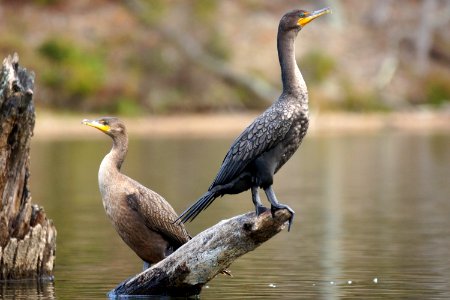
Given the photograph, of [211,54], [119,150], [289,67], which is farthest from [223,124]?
[289,67]

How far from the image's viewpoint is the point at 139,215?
1252 centimetres

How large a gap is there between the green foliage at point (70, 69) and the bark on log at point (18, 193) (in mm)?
37429

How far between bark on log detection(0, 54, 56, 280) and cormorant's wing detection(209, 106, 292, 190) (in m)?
2.87

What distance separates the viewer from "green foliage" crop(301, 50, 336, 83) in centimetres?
5412

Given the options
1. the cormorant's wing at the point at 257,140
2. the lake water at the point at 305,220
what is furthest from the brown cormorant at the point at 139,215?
the cormorant's wing at the point at 257,140

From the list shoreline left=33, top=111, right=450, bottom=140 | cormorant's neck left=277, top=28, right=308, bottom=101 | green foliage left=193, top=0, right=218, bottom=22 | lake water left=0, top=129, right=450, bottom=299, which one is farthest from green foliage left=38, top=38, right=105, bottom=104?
cormorant's neck left=277, top=28, right=308, bottom=101

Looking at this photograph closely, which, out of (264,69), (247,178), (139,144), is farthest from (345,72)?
(247,178)

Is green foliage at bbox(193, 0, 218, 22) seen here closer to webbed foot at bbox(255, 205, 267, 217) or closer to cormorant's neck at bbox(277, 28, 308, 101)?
cormorant's neck at bbox(277, 28, 308, 101)

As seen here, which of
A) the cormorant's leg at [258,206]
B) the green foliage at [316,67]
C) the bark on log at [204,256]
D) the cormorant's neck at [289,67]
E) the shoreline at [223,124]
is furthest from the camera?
the green foliage at [316,67]

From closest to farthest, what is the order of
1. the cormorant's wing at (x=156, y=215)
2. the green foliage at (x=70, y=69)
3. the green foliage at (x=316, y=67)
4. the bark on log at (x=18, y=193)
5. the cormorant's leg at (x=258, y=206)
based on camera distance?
the cormorant's leg at (x=258, y=206) → the cormorant's wing at (x=156, y=215) → the bark on log at (x=18, y=193) → the green foliage at (x=70, y=69) → the green foliage at (x=316, y=67)

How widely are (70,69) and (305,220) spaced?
33.3m

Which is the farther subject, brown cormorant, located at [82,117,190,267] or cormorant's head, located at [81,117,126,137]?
cormorant's head, located at [81,117,126,137]

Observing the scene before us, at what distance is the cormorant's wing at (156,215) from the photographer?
492 inches

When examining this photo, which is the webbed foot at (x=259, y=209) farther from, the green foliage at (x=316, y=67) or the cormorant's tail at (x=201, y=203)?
the green foliage at (x=316, y=67)
